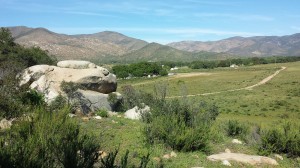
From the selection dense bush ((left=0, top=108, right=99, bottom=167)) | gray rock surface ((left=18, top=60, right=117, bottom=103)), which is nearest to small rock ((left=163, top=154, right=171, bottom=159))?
dense bush ((left=0, top=108, right=99, bottom=167))

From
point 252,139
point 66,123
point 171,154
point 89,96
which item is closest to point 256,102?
point 89,96

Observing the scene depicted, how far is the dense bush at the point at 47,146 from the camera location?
257 inches

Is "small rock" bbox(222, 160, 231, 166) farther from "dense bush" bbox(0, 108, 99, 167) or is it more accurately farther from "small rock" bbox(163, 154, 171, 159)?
"dense bush" bbox(0, 108, 99, 167)

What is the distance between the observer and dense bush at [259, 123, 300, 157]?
13484 millimetres

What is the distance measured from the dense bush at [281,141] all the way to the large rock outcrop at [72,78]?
1314 centimetres

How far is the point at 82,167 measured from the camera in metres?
7.23

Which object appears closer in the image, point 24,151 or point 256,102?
point 24,151

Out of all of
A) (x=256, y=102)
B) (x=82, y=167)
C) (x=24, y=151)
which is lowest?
(x=256, y=102)

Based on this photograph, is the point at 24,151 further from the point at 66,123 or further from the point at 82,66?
the point at 82,66

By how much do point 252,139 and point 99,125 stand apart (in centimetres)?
712

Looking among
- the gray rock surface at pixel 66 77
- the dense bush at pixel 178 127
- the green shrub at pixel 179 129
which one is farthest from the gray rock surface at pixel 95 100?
the green shrub at pixel 179 129

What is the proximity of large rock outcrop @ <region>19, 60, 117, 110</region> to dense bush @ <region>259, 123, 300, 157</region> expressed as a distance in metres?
13.1

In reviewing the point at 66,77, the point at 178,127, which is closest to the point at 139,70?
the point at 66,77

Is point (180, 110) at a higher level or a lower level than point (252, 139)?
higher
